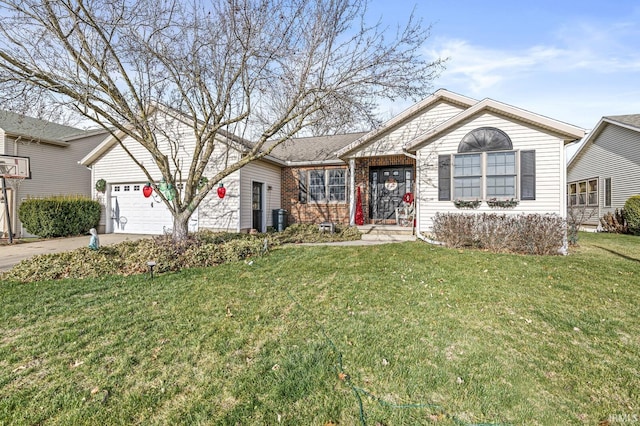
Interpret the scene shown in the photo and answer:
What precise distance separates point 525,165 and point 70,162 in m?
19.6

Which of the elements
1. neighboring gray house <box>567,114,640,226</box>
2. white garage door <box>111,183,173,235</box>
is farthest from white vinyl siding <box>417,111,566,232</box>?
white garage door <box>111,183,173,235</box>

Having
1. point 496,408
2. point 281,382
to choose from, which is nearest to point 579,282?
point 496,408

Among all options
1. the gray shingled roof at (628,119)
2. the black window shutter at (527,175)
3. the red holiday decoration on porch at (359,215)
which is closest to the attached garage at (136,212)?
the red holiday decoration on porch at (359,215)

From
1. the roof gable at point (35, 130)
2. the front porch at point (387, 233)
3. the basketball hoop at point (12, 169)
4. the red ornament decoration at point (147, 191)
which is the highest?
the roof gable at point (35, 130)

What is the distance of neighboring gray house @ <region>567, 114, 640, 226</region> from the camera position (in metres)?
13.6

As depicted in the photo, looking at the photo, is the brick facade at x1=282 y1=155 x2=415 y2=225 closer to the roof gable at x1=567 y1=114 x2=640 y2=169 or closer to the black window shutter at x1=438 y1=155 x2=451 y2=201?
the black window shutter at x1=438 y1=155 x2=451 y2=201

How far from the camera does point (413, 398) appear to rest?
2.45 metres

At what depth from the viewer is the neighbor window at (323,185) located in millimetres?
13173

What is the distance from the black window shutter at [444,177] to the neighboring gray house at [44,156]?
48.4 ft

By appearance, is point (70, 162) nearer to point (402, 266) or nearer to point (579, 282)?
point (402, 266)

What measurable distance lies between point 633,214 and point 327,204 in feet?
39.7

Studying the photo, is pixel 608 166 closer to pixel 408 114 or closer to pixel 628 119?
pixel 628 119

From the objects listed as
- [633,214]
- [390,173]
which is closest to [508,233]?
[390,173]

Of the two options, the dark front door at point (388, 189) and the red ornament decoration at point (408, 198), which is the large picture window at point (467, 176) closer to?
the red ornament decoration at point (408, 198)
